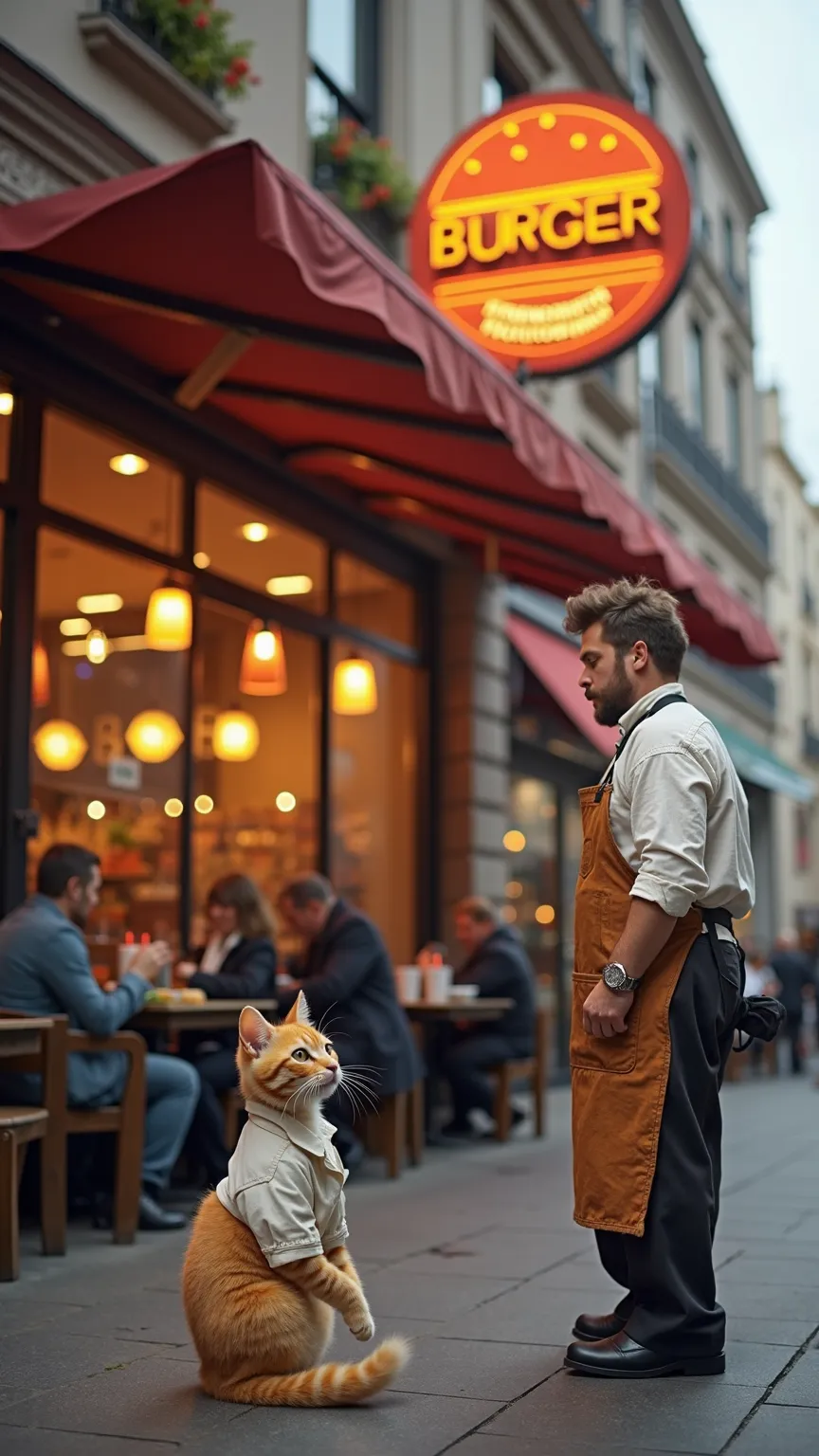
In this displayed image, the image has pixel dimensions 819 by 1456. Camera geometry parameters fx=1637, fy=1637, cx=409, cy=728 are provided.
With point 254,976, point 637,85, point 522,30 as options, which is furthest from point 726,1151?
point 637,85

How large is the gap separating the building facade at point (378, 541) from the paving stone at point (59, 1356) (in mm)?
3592

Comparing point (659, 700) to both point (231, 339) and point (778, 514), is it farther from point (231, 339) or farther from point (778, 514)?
point (778, 514)

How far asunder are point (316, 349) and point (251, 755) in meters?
3.23

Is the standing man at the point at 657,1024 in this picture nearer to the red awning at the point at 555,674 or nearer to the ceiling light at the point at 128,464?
the ceiling light at the point at 128,464

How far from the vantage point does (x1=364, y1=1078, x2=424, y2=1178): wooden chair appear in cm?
845

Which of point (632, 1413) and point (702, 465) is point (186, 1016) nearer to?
point (632, 1413)

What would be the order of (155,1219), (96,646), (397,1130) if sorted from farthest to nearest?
(96,646)
(397,1130)
(155,1219)

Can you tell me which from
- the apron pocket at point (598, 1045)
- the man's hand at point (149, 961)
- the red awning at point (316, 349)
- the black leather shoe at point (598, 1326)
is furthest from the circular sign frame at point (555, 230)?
the black leather shoe at point (598, 1326)

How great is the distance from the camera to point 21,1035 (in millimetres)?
5867

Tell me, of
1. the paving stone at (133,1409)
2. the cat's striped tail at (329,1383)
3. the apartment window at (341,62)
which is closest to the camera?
the paving stone at (133,1409)

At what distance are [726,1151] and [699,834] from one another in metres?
6.56

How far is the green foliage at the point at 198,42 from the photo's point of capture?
8.46 m

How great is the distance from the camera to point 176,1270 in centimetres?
585

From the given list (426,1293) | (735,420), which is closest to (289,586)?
(426,1293)
